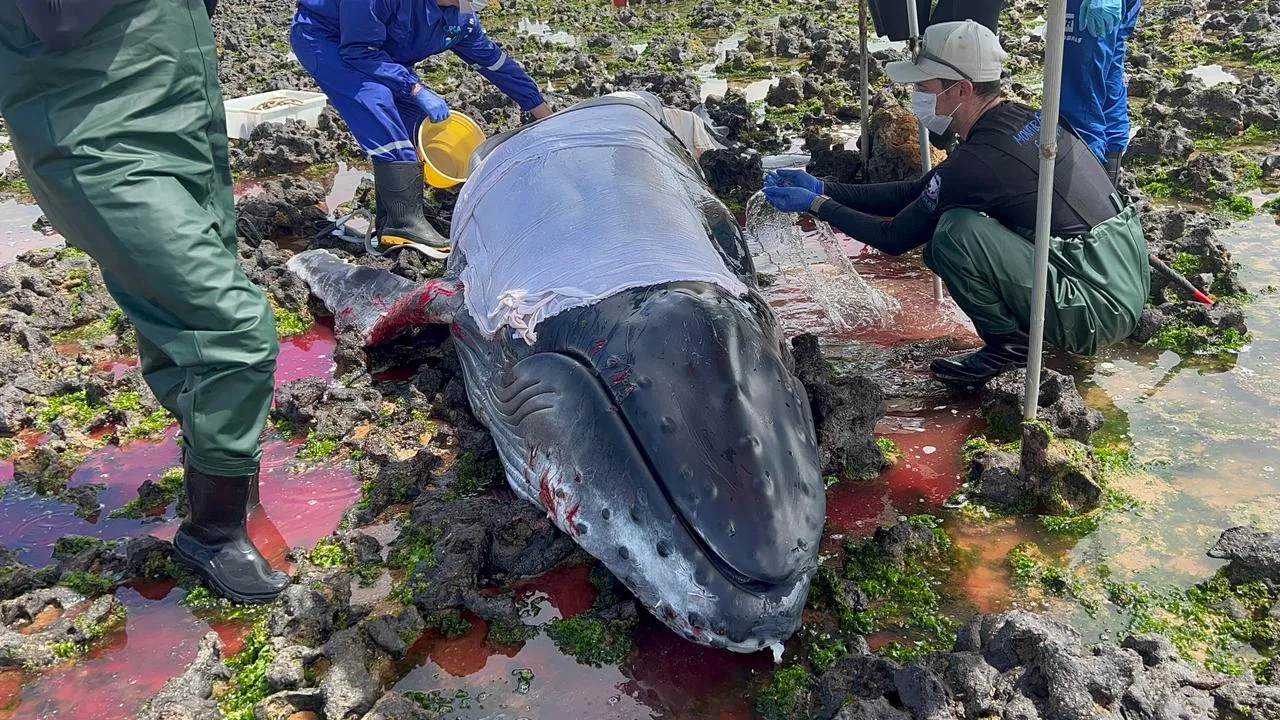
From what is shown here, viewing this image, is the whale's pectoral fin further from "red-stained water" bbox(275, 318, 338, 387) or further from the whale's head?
the whale's head

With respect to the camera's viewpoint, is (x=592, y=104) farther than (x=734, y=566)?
Yes

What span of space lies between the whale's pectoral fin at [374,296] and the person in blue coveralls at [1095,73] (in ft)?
13.1

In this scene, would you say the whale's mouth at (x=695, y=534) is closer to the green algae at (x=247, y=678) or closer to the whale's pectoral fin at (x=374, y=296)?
the green algae at (x=247, y=678)

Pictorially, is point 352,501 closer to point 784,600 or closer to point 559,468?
point 559,468

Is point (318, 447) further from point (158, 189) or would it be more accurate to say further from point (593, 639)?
point (593, 639)

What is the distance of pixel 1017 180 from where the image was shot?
15.3 feet

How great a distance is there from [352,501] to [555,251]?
143 cm

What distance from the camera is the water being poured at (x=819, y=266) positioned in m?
5.76

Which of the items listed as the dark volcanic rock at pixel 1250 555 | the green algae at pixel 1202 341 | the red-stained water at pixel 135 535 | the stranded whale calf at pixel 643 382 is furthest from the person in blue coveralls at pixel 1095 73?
the red-stained water at pixel 135 535

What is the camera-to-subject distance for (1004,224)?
4836 mm

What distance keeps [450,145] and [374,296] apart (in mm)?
2656

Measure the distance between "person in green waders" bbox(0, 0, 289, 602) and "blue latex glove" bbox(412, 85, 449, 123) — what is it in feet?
11.4

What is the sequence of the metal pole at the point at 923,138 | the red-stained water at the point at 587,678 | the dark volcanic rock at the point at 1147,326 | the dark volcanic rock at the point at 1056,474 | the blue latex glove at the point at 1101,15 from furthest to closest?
the blue latex glove at the point at 1101,15 < the metal pole at the point at 923,138 < the dark volcanic rock at the point at 1147,326 < the dark volcanic rock at the point at 1056,474 < the red-stained water at the point at 587,678

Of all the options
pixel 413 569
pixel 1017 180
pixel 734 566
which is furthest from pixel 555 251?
pixel 1017 180
